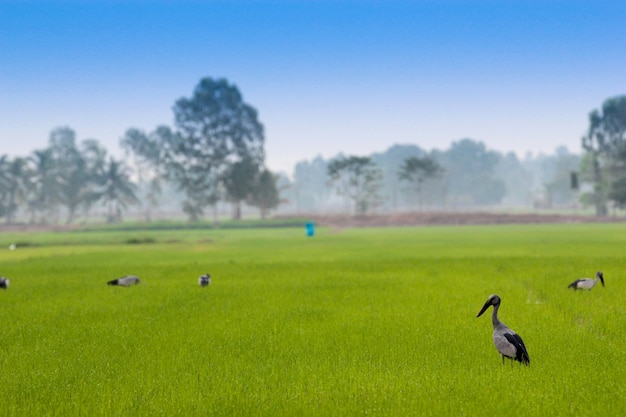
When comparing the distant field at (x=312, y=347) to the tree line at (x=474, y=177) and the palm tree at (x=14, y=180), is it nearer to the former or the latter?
the tree line at (x=474, y=177)

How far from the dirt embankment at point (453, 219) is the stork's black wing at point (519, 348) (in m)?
69.4

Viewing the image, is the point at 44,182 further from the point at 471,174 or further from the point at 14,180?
the point at 471,174

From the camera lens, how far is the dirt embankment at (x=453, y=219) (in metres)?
75.2

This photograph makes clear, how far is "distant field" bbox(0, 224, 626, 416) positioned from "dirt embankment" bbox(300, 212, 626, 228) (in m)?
59.5

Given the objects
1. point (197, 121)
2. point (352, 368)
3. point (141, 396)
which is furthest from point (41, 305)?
point (197, 121)

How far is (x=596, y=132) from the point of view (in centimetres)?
7962

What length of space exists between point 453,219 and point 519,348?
2874 inches

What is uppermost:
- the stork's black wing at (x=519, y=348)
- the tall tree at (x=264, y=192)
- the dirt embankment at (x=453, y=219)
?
the tall tree at (x=264, y=192)

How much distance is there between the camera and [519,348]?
7652mm

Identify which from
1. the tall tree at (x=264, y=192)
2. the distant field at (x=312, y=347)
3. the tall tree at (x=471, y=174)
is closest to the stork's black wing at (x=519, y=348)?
the distant field at (x=312, y=347)

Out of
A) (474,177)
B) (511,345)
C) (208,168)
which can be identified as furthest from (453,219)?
(474,177)

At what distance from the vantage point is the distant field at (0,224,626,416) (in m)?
6.70

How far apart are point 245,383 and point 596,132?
87.3 metres

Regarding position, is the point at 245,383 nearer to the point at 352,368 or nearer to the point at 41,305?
the point at 352,368
